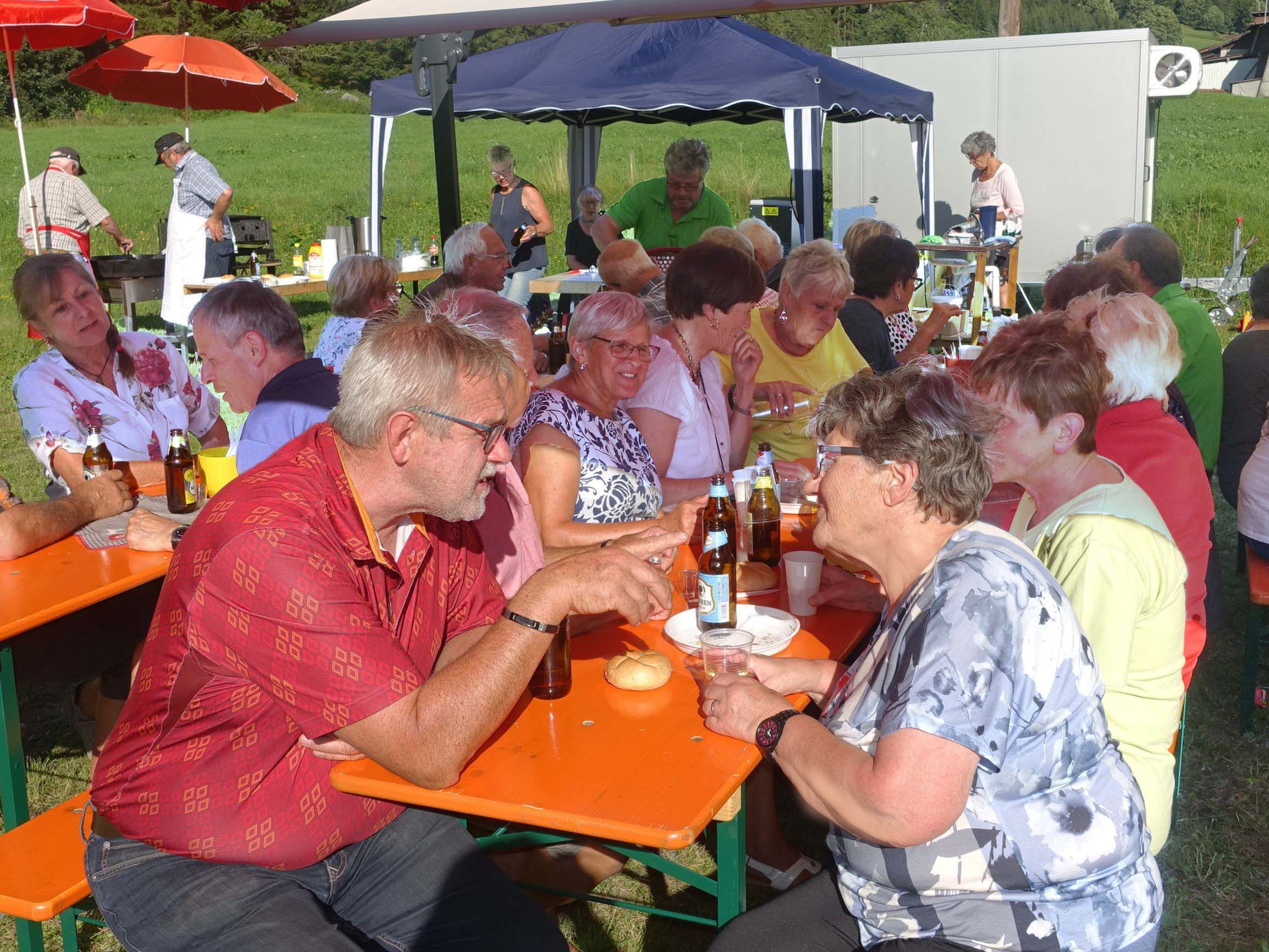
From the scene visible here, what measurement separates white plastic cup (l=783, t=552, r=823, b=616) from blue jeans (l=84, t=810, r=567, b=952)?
0.89 m

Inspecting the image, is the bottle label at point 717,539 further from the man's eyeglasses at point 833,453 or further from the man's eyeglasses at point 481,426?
the man's eyeglasses at point 481,426

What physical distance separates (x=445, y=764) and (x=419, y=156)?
→ 89.0 ft

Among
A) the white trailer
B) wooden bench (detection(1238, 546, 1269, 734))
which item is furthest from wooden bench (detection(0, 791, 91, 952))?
the white trailer

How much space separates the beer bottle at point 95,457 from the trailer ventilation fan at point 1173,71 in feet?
38.6

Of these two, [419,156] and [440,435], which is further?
[419,156]

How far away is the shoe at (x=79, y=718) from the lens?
11.2ft

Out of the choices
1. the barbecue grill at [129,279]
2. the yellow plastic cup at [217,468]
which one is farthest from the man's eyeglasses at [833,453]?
the barbecue grill at [129,279]

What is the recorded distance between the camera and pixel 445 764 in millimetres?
1718

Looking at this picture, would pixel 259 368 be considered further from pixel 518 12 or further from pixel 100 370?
pixel 518 12

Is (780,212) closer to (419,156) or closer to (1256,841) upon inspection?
(1256,841)

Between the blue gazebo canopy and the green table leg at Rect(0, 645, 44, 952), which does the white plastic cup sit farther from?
the blue gazebo canopy

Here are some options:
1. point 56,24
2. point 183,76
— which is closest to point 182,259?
point 56,24

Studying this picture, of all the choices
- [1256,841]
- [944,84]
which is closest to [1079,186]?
[944,84]

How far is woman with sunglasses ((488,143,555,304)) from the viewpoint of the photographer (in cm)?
1052
